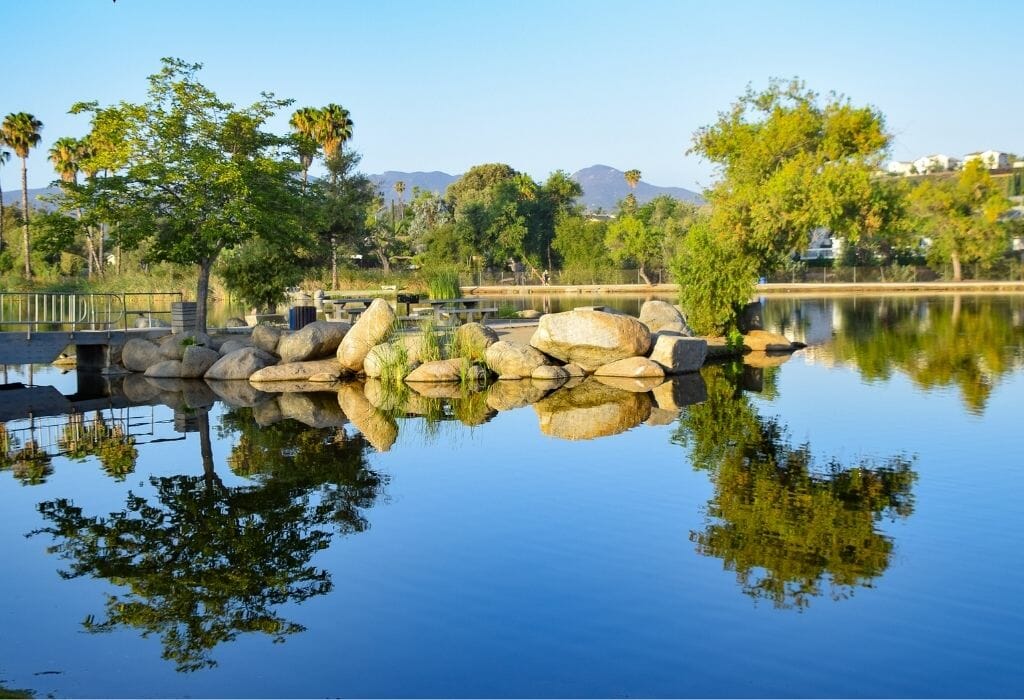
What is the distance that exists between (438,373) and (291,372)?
11.1 ft

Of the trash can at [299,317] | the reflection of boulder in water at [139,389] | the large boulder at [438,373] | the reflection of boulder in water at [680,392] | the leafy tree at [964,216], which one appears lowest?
the reflection of boulder in water at [139,389]

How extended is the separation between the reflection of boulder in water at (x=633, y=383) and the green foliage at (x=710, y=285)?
18.5 ft

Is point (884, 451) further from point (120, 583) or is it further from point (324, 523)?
point (120, 583)

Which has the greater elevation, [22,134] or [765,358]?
[22,134]

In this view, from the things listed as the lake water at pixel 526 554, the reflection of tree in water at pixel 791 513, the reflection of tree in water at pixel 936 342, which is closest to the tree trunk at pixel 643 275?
the reflection of tree in water at pixel 936 342

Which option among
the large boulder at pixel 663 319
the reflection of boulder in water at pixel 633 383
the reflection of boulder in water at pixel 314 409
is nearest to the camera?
the reflection of boulder in water at pixel 314 409

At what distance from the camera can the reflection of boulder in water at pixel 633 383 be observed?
18047 mm

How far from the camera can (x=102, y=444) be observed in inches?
552

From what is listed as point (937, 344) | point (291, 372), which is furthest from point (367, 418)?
point (937, 344)

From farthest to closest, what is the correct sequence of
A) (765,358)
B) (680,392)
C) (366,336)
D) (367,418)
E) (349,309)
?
(349,309)
(765,358)
(366,336)
(680,392)
(367,418)

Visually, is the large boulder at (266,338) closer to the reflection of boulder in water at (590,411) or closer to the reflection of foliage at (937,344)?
the reflection of boulder in water at (590,411)

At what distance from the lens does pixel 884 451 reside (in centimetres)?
1160

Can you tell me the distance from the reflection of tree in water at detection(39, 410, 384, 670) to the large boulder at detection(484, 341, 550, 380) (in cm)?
746

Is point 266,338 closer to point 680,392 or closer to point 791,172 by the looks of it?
point 680,392
